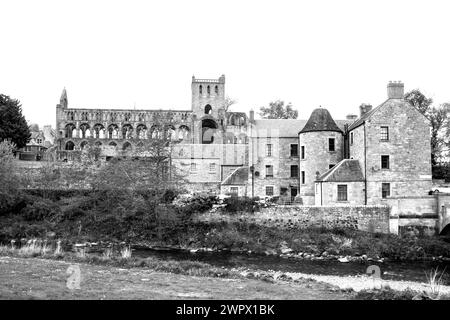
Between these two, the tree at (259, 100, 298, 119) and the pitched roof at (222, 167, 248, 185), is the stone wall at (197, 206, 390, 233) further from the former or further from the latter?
the tree at (259, 100, 298, 119)

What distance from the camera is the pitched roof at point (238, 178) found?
43.9m

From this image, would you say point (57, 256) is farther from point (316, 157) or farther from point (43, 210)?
point (316, 157)

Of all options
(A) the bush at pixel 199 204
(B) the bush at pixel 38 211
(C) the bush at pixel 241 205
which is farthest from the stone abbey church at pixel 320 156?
(B) the bush at pixel 38 211

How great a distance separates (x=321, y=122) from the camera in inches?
1566

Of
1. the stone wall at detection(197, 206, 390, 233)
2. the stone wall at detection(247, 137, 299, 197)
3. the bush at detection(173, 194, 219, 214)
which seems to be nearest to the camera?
the stone wall at detection(197, 206, 390, 233)

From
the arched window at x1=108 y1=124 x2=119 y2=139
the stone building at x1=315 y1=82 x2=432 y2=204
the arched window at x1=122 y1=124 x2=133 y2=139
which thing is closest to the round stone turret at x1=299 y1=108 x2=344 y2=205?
the stone building at x1=315 y1=82 x2=432 y2=204

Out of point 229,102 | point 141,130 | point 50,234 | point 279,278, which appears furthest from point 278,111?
point 279,278

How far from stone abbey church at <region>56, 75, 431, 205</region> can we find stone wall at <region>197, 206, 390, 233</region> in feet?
7.71

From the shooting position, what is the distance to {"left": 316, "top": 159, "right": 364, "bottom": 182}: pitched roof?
34938 mm

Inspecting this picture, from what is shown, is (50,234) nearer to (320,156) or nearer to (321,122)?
Answer: (320,156)

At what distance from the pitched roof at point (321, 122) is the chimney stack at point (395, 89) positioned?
5.89m

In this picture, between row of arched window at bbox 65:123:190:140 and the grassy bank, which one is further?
row of arched window at bbox 65:123:190:140

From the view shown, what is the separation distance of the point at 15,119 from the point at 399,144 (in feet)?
158
